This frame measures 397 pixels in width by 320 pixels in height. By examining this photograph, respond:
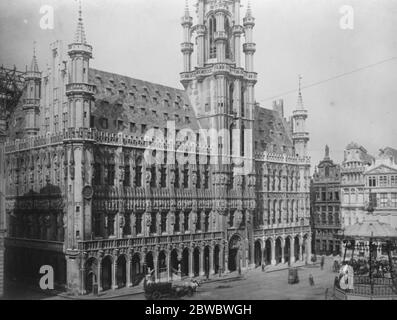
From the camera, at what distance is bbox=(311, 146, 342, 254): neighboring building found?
84.1 m

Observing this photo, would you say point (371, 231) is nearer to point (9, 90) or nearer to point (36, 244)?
Result: point (36, 244)

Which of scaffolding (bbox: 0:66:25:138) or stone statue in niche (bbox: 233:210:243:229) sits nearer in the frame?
scaffolding (bbox: 0:66:25:138)

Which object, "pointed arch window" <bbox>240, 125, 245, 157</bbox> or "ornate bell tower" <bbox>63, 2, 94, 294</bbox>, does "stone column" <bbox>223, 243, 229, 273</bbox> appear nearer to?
"pointed arch window" <bbox>240, 125, 245, 157</bbox>

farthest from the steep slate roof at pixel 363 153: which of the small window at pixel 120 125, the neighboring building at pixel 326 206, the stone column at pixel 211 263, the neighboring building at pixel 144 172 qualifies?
the small window at pixel 120 125

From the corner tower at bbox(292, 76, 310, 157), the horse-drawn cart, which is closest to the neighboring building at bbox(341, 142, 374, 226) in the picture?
the corner tower at bbox(292, 76, 310, 157)

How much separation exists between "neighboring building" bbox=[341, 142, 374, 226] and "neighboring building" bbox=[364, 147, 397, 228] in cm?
200

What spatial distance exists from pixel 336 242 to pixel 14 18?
6134 centimetres

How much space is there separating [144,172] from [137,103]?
340 inches

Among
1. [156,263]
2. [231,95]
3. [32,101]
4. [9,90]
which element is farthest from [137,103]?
[156,263]

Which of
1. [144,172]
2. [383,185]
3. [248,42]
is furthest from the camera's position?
[383,185]

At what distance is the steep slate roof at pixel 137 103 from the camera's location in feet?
184

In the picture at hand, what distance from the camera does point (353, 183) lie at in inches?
3182

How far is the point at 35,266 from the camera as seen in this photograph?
179 ft

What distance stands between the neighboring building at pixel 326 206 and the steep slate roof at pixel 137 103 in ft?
96.6
